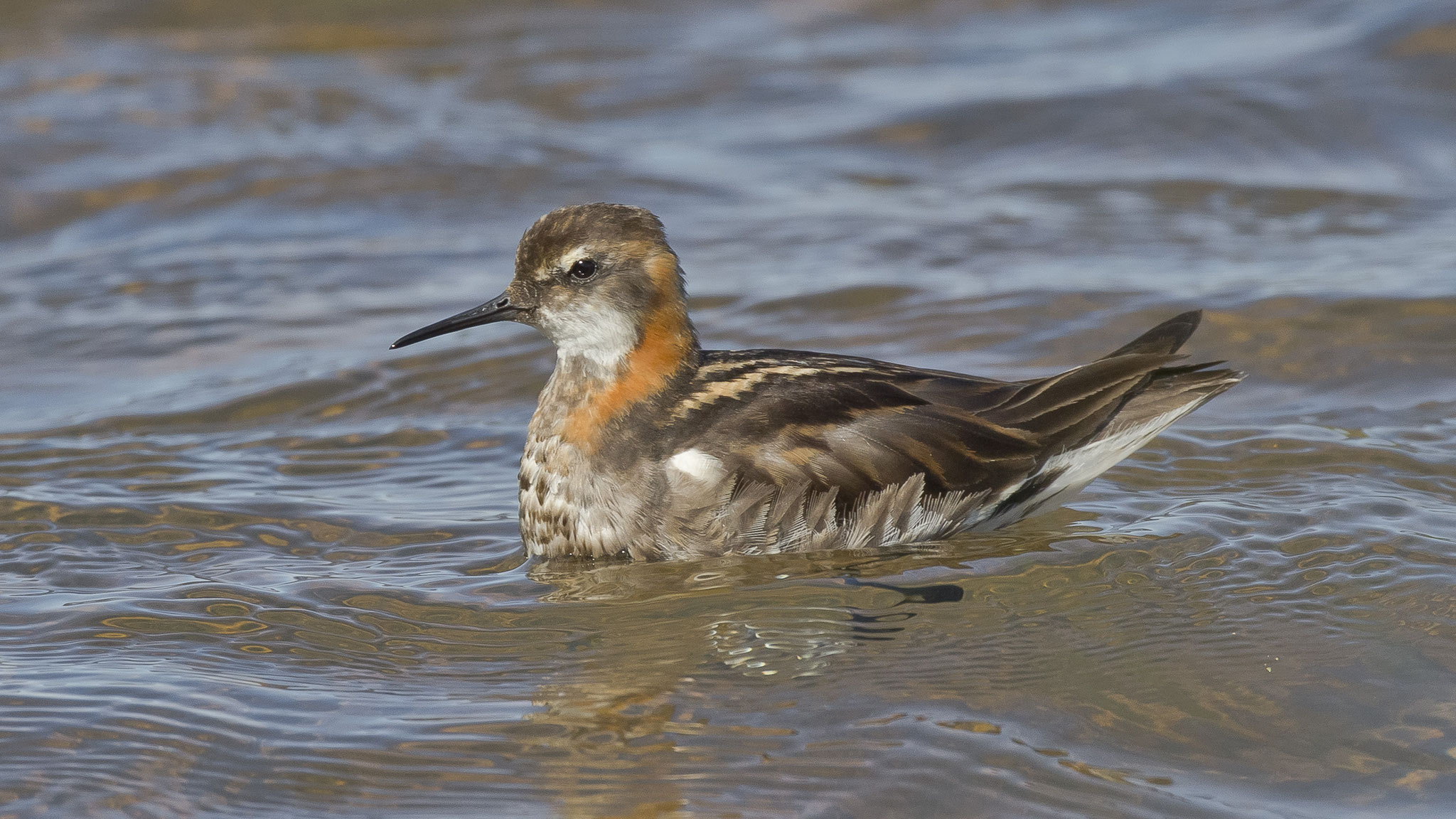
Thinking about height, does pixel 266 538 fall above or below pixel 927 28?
below

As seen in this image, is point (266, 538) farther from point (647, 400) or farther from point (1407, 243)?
point (1407, 243)

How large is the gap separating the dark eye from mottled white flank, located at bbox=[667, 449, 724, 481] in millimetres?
911

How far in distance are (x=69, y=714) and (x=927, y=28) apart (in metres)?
13.1

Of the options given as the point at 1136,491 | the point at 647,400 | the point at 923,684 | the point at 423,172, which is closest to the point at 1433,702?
the point at 923,684

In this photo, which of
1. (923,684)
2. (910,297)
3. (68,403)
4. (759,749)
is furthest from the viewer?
(910,297)

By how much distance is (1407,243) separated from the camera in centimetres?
1038

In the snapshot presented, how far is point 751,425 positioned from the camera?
657 cm

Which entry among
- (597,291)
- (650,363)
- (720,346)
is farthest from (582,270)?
A: (720,346)

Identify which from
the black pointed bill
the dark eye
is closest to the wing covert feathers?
the dark eye

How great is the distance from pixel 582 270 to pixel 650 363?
0.48 meters

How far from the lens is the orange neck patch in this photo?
270 inches

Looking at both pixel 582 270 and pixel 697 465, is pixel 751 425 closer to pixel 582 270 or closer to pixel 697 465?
pixel 697 465

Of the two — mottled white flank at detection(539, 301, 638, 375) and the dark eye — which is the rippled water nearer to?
mottled white flank at detection(539, 301, 638, 375)

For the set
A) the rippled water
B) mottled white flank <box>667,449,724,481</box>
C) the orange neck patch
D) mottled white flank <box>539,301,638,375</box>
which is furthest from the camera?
mottled white flank <box>539,301,638,375</box>
